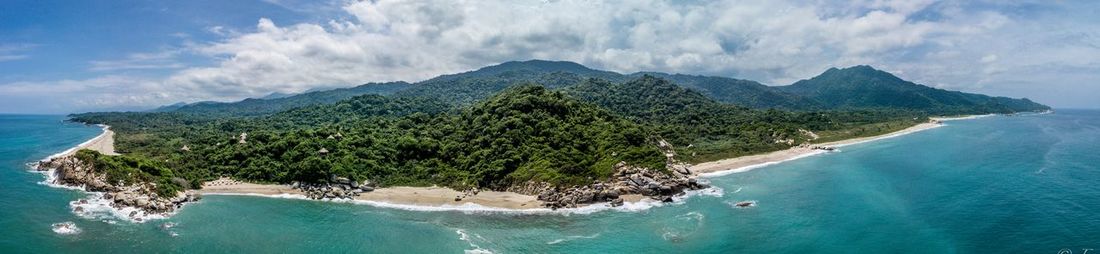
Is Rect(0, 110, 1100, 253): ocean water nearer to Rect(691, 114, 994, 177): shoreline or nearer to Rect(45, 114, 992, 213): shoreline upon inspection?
Rect(45, 114, 992, 213): shoreline

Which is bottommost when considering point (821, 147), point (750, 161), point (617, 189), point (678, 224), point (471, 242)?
point (471, 242)

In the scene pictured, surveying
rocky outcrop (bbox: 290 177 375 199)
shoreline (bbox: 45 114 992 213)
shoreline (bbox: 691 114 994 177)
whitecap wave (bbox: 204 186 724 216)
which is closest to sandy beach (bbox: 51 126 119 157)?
shoreline (bbox: 45 114 992 213)

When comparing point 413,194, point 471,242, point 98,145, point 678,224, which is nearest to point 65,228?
point 413,194

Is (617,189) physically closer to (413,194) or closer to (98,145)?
(413,194)

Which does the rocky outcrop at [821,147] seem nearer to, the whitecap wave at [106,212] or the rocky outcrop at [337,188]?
the rocky outcrop at [337,188]

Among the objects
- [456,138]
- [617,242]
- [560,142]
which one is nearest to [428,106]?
[456,138]

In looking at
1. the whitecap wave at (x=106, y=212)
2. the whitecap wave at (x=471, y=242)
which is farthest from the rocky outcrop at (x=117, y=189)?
the whitecap wave at (x=471, y=242)
